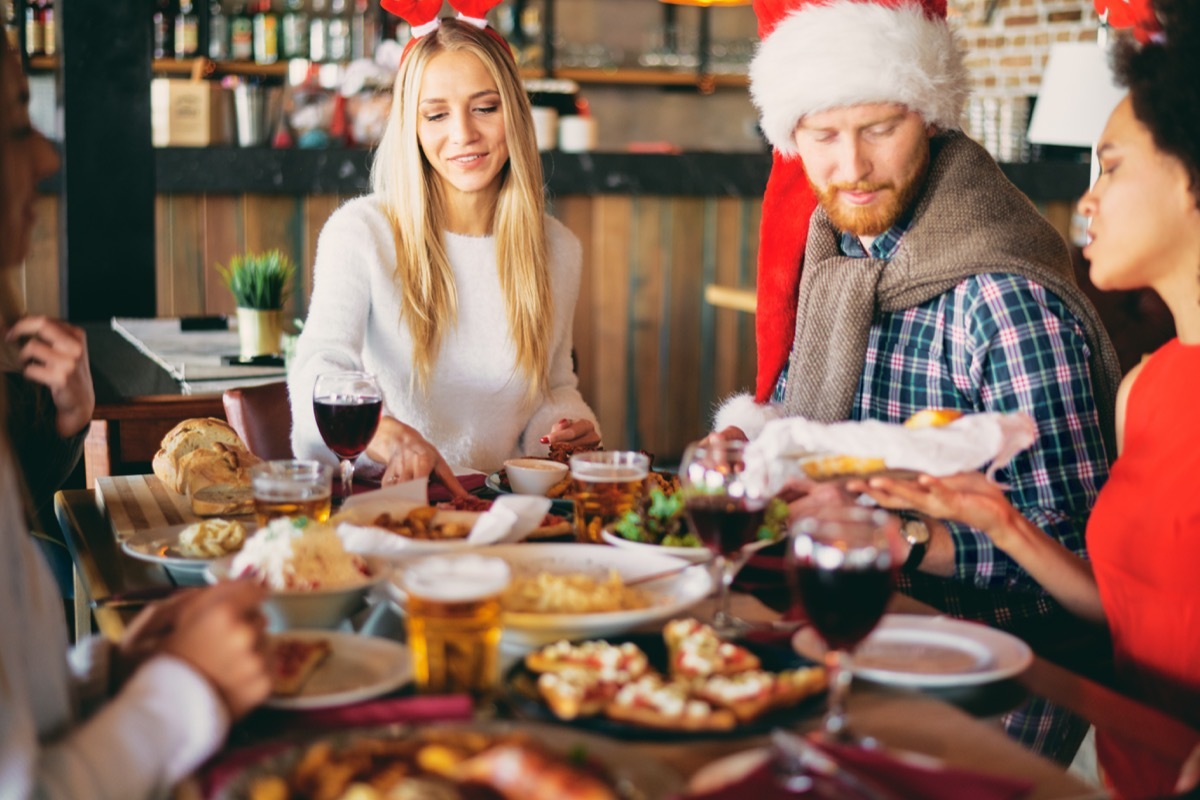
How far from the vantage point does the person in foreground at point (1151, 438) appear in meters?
1.38

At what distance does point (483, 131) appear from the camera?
2348 mm

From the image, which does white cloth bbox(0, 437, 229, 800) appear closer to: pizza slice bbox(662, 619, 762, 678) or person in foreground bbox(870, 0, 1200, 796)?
pizza slice bbox(662, 619, 762, 678)

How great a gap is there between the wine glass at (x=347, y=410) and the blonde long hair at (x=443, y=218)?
2.17 ft

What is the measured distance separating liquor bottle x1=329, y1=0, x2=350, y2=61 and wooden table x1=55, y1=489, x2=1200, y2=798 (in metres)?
5.73

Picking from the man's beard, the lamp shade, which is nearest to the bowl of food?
the man's beard

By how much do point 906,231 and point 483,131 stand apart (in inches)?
30.5

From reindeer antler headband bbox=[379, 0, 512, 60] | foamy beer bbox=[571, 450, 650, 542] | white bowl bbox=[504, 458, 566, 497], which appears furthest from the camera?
reindeer antler headband bbox=[379, 0, 512, 60]

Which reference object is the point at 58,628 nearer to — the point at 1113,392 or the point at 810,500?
the point at 810,500

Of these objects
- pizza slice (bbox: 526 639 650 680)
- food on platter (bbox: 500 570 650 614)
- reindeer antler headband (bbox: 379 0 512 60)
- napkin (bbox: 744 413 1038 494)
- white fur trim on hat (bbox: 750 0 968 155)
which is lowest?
A: pizza slice (bbox: 526 639 650 680)

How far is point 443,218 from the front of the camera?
243 centimetres

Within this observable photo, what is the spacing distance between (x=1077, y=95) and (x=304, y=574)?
3671 millimetres

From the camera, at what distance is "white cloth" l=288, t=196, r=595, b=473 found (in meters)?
2.26

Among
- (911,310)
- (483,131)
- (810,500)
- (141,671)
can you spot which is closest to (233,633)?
(141,671)

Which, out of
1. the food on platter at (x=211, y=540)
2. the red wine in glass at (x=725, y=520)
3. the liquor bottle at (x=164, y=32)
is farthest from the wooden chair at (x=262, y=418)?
the liquor bottle at (x=164, y=32)
